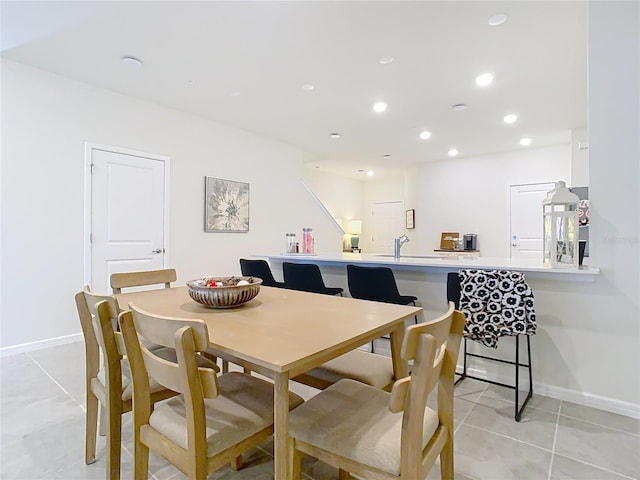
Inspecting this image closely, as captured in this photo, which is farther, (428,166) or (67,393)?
(428,166)

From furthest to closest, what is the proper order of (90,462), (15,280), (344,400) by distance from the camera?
(15,280) → (90,462) → (344,400)

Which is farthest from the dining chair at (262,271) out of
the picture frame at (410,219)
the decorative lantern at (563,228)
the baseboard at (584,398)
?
the picture frame at (410,219)

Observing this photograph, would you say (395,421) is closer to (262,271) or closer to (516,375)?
(516,375)

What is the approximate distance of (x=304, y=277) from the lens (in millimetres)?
3211

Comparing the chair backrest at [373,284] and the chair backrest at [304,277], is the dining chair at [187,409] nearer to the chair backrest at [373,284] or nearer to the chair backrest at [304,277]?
the chair backrest at [373,284]

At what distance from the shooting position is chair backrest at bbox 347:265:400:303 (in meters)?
2.69

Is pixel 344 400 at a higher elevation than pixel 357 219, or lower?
lower

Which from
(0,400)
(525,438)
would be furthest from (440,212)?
(0,400)

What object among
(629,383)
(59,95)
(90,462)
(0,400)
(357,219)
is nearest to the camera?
(90,462)

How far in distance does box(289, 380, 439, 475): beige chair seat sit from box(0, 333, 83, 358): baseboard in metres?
3.45

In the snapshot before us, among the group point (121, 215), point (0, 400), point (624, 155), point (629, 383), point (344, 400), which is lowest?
point (0, 400)

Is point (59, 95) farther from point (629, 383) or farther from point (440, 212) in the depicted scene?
point (440, 212)

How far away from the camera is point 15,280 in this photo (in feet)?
10.7

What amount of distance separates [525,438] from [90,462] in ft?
7.30
